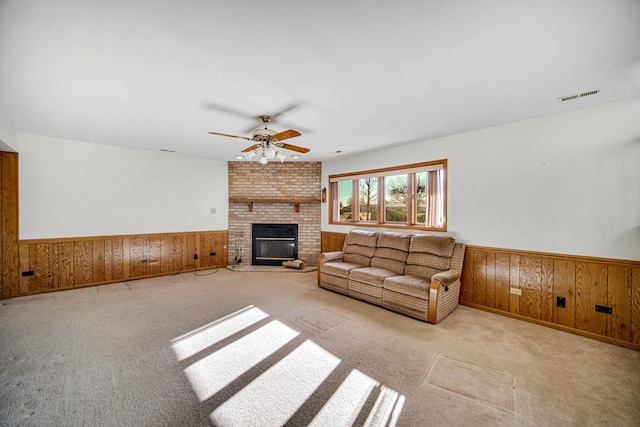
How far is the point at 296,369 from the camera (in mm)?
2215

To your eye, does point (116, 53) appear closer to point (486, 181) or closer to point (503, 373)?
point (503, 373)

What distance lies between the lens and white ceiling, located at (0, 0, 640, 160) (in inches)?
60.0

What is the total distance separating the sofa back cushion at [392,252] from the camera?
159 inches

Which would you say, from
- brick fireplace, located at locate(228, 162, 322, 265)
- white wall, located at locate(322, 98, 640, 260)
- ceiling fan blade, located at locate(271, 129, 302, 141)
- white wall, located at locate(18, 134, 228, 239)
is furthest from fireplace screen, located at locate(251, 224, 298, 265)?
white wall, located at locate(322, 98, 640, 260)

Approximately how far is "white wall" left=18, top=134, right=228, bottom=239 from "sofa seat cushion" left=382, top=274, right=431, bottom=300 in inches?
173

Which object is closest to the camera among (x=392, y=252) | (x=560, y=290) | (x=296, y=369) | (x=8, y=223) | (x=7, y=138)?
(x=296, y=369)

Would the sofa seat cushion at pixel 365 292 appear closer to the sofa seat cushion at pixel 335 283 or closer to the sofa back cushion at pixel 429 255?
the sofa seat cushion at pixel 335 283

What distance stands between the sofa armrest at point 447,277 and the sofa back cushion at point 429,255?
17 centimetres

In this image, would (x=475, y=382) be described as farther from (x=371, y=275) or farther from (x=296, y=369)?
(x=371, y=275)

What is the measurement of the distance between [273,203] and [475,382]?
200 inches

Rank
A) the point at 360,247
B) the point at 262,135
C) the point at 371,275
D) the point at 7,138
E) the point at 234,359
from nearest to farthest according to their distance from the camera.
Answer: the point at 234,359
the point at 262,135
the point at 7,138
the point at 371,275
the point at 360,247

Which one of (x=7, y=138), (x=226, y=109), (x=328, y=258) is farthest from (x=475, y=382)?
(x=7, y=138)

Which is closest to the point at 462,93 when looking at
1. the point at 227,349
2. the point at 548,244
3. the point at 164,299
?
the point at 548,244

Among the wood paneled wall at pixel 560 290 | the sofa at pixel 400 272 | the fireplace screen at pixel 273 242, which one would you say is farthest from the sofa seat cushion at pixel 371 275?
the fireplace screen at pixel 273 242
